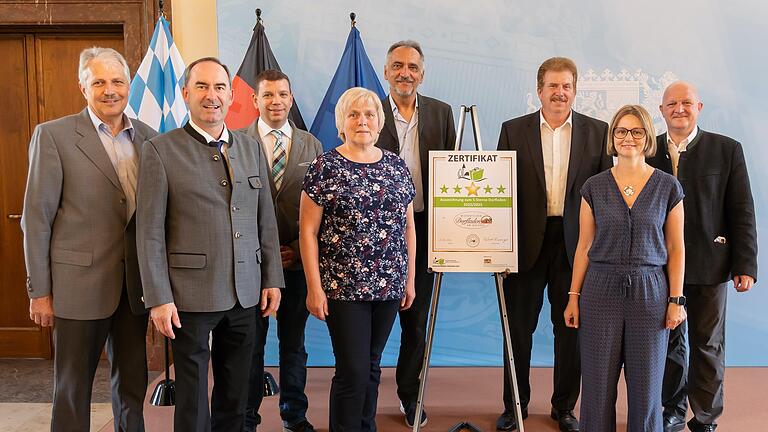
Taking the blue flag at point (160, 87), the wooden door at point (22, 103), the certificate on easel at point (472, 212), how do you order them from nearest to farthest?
the certificate on easel at point (472, 212)
the blue flag at point (160, 87)
the wooden door at point (22, 103)

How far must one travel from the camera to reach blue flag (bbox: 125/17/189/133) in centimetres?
343

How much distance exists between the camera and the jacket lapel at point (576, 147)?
110 inches

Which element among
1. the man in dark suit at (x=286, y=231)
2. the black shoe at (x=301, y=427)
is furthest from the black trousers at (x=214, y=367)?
the black shoe at (x=301, y=427)

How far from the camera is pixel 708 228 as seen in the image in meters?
2.77

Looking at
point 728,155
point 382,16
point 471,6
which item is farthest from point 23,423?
point 728,155

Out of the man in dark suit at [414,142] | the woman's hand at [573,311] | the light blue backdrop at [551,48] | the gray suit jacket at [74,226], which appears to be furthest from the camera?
the light blue backdrop at [551,48]

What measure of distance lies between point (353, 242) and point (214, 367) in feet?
2.27

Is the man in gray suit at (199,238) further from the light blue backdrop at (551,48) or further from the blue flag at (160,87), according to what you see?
the light blue backdrop at (551,48)

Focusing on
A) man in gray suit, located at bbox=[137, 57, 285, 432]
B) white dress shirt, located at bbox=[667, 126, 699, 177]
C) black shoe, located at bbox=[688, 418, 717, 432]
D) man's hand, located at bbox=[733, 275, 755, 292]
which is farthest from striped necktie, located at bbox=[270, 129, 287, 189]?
black shoe, located at bbox=[688, 418, 717, 432]

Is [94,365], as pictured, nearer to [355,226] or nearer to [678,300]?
[355,226]

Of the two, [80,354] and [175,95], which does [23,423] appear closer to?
[80,354]

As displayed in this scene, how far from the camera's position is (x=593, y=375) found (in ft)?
Result: 7.82

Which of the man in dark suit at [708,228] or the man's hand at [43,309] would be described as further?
the man in dark suit at [708,228]

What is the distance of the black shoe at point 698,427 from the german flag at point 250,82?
2.54m
